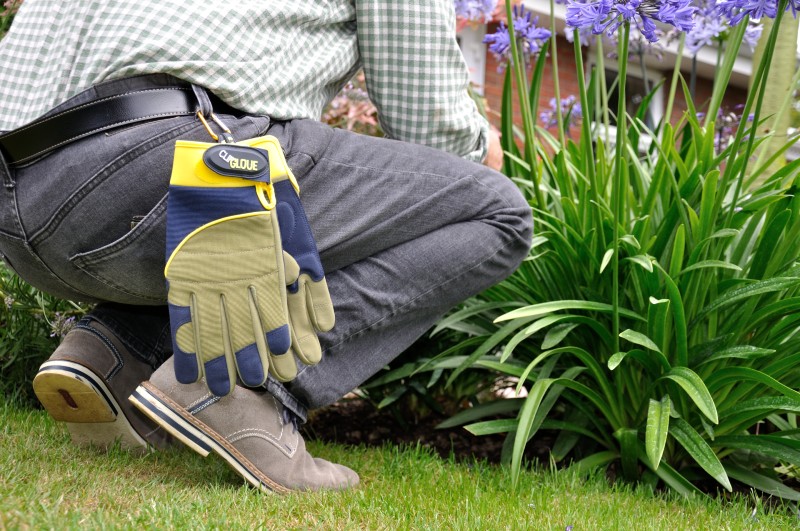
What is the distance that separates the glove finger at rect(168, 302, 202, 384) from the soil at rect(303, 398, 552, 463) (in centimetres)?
97

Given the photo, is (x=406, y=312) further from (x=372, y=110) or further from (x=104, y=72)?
(x=372, y=110)

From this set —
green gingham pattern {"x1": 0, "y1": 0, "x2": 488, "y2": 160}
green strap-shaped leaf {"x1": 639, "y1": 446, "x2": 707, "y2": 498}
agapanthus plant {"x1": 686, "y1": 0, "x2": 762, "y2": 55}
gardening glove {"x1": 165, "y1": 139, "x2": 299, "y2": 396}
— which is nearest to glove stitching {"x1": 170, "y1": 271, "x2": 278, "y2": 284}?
gardening glove {"x1": 165, "y1": 139, "x2": 299, "y2": 396}

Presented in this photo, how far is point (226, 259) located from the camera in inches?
58.4

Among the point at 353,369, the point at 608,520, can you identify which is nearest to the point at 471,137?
the point at 353,369

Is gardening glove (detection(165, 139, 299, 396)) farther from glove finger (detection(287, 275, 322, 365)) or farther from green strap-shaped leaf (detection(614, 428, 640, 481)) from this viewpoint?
green strap-shaped leaf (detection(614, 428, 640, 481))

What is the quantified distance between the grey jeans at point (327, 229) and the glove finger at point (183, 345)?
0.19 meters

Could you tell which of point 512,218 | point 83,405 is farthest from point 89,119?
point 512,218

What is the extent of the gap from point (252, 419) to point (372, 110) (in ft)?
7.32

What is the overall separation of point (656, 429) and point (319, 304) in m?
0.97

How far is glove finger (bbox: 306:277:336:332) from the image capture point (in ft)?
5.29

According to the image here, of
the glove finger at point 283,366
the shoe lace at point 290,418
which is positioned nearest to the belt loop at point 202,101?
the glove finger at point 283,366

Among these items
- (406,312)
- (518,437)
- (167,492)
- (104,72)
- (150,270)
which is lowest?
(518,437)

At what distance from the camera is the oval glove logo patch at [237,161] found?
140cm

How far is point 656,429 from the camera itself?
1947 mm
